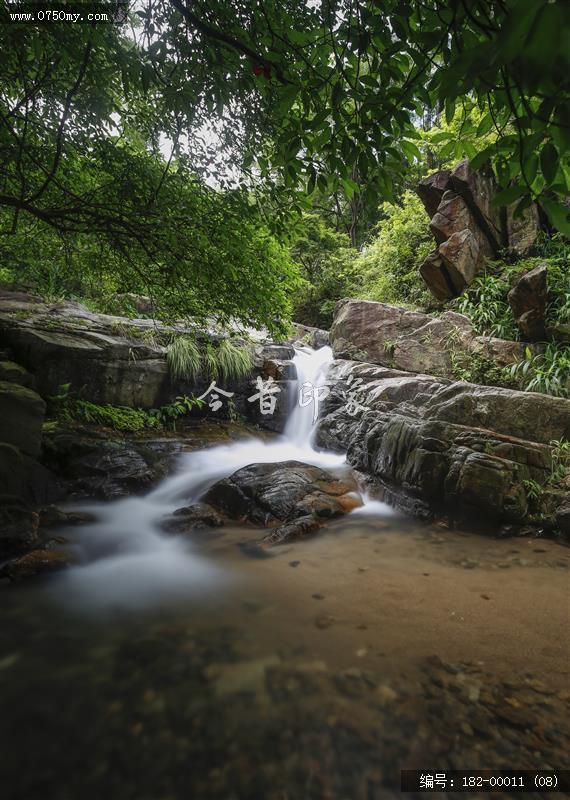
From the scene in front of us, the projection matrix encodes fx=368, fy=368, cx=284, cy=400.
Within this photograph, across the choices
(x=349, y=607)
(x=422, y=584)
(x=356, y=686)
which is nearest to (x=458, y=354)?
(x=422, y=584)

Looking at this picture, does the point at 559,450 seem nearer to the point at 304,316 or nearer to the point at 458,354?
the point at 458,354

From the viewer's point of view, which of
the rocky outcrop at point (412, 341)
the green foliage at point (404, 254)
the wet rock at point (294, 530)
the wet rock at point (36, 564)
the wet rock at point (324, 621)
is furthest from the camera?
the green foliage at point (404, 254)

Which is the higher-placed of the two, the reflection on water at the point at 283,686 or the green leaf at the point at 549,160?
the green leaf at the point at 549,160

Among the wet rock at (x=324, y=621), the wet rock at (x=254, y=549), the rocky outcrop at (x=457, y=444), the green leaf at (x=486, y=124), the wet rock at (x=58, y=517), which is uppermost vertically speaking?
the green leaf at (x=486, y=124)

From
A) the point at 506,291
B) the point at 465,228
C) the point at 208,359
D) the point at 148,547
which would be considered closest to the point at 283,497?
the point at 148,547

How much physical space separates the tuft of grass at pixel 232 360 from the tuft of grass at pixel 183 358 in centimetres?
54

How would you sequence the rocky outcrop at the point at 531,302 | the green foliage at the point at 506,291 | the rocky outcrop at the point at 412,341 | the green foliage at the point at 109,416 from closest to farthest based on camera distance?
the green foliage at the point at 109,416 → the rocky outcrop at the point at 531,302 → the green foliage at the point at 506,291 → the rocky outcrop at the point at 412,341

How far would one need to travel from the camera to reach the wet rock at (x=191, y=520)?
396cm

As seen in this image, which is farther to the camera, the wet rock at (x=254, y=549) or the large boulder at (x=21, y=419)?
the large boulder at (x=21, y=419)

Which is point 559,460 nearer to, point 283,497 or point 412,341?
point 283,497

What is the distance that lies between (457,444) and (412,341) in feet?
15.1

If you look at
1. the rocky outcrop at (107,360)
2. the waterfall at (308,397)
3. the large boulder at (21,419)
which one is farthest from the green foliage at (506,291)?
the large boulder at (21,419)

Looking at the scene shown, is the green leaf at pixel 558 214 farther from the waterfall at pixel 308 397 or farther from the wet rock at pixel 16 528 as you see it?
the waterfall at pixel 308 397

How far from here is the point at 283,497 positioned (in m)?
4.39
